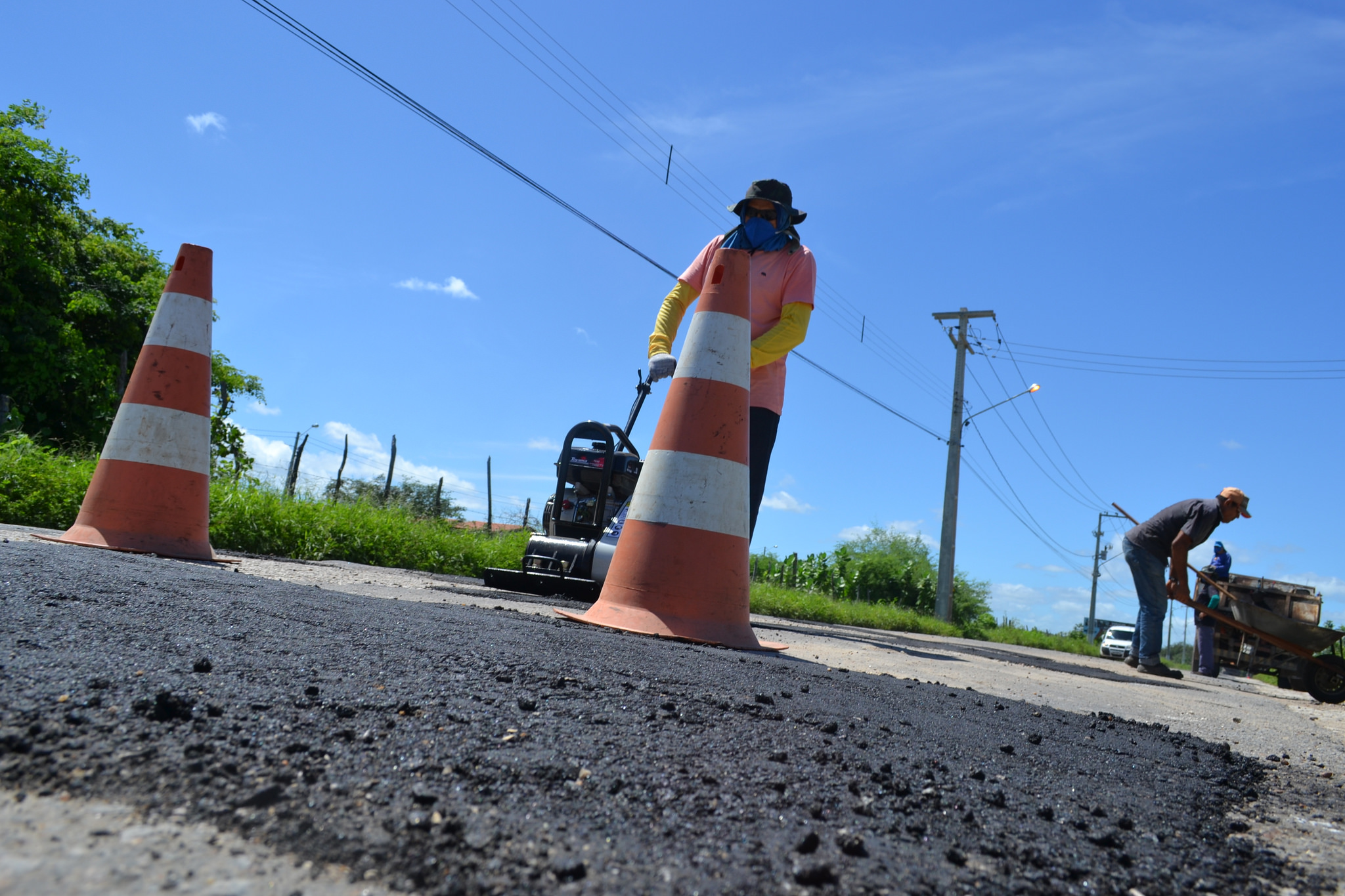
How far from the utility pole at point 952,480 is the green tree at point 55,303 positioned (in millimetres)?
19375

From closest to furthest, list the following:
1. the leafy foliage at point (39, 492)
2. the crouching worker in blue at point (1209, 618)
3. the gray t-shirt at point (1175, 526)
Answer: the leafy foliage at point (39, 492)
the gray t-shirt at point (1175, 526)
the crouching worker in blue at point (1209, 618)

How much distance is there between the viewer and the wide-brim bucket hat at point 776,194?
5.88 meters

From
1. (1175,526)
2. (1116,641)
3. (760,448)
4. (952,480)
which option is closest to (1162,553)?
(1175,526)

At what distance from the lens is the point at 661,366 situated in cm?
557

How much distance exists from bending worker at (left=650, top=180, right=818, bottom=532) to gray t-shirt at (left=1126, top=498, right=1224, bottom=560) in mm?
5024

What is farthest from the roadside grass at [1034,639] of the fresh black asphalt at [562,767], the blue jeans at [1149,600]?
the fresh black asphalt at [562,767]

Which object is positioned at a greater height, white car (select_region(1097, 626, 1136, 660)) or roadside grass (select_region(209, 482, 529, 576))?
roadside grass (select_region(209, 482, 529, 576))

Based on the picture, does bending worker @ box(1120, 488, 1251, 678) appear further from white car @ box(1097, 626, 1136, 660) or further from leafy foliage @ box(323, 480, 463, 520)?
white car @ box(1097, 626, 1136, 660)

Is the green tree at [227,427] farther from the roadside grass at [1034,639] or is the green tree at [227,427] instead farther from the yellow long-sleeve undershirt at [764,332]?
the roadside grass at [1034,639]

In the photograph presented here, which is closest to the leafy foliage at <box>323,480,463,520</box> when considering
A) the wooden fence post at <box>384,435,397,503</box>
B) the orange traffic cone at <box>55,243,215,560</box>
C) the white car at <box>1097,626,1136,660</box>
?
the wooden fence post at <box>384,435,397,503</box>

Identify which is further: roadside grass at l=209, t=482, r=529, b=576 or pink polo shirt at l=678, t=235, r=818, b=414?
roadside grass at l=209, t=482, r=529, b=576

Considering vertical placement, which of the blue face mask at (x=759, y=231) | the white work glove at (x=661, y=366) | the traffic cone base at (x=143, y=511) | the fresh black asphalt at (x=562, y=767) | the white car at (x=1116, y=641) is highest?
the blue face mask at (x=759, y=231)

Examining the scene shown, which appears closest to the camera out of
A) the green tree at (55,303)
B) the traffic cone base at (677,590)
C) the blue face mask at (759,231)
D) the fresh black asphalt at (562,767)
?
the fresh black asphalt at (562,767)

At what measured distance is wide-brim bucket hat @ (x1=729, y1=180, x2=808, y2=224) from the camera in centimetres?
588
